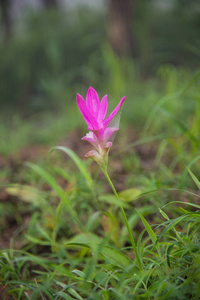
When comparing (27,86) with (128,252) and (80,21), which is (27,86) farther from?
(128,252)

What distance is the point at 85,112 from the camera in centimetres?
76

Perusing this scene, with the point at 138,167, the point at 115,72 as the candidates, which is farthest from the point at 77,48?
the point at 138,167

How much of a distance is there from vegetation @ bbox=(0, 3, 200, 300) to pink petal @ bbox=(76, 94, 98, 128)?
0.14 metres

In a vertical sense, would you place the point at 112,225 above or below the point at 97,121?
below

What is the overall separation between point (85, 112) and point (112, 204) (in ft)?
2.60

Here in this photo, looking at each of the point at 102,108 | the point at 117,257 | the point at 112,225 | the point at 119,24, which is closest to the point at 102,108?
the point at 102,108

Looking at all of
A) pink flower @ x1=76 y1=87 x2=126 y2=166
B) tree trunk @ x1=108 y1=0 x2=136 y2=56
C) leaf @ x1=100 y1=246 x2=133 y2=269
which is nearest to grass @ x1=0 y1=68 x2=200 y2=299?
leaf @ x1=100 y1=246 x2=133 y2=269

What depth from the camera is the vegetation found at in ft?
2.79

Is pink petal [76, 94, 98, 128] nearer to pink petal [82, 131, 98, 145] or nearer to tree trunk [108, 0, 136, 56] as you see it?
pink petal [82, 131, 98, 145]

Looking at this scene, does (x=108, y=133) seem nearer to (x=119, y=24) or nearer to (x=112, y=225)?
(x=112, y=225)

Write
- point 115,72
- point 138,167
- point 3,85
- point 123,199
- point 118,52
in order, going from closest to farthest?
point 123,199 < point 138,167 < point 115,72 < point 118,52 < point 3,85

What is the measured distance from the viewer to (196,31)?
6.16 metres

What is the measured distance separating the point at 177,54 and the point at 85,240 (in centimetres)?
635

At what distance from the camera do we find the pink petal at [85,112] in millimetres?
755
